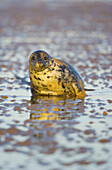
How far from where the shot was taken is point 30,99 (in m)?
8.11

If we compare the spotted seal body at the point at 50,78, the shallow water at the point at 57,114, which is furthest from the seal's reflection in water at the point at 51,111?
the spotted seal body at the point at 50,78

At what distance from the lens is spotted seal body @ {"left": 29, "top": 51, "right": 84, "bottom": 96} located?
27.2 ft

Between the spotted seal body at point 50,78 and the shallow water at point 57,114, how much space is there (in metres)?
0.27

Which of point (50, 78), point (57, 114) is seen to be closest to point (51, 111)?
point (57, 114)

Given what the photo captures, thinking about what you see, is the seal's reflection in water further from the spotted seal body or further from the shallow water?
the spotted seal body

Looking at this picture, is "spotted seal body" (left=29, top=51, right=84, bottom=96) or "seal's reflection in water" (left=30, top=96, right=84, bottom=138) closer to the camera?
"seal's reflection in water" (left=30, top=96, right=84, bottom=138)

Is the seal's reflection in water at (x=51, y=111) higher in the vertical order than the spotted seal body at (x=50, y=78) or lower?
lower

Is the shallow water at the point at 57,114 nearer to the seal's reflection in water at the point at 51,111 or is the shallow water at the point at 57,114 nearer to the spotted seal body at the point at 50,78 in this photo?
the seal's reflection in water at the point at 51,111

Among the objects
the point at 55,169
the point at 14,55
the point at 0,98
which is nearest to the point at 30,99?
the point at 0,98

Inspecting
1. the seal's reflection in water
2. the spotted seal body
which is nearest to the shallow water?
the seal's reflection in water

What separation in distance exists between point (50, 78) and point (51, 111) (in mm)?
1270

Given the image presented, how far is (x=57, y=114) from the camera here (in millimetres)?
6961

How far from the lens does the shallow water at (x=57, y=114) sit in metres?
5.04

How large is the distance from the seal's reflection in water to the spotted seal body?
0.22 m
